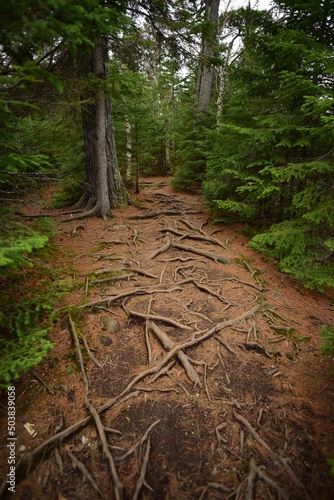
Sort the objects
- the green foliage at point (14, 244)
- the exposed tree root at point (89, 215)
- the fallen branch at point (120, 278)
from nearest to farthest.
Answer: the green foliage at point (14, 244)
the fallen branch at point (120, 278)
the exposed tree root at point (89, 215)

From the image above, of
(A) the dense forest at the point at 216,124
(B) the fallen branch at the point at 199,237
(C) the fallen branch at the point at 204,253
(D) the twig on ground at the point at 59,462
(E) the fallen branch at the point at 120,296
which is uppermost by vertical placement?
(A) the dense forest at the point at 216,124

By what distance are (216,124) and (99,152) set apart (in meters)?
4.22

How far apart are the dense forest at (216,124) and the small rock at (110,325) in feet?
5.82

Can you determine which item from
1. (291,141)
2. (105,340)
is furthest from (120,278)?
(291,141)

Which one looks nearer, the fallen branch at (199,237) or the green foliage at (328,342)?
the green foliage at (328,342)

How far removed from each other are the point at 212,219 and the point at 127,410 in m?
7.41

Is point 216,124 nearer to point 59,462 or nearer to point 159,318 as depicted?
point 159,318

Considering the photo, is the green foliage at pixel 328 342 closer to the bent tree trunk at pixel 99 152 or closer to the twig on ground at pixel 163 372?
the twig on ground at pixel 163 372

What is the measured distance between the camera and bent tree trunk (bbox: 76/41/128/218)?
726 centimetres

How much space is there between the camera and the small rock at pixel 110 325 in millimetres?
3988

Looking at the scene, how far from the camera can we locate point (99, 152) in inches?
321

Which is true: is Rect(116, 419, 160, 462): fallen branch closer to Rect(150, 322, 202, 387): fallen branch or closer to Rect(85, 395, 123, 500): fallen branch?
Rect(85, 395, 123, 500): fallen branch

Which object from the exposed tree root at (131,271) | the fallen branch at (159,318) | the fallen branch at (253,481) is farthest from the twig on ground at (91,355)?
the fallen branch at (253,481)

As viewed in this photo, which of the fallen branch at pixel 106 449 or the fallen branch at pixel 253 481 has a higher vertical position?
the fallen branch at pixel 106 449
